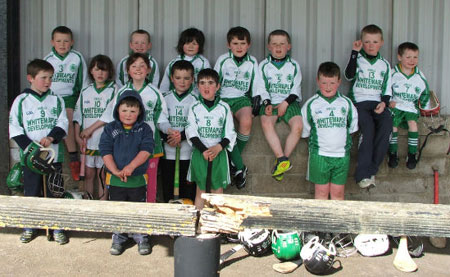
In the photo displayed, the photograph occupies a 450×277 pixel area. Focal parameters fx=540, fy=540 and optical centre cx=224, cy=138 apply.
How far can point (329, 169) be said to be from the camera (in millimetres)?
5344

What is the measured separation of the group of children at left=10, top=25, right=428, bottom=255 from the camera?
4992mm

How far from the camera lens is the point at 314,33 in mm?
6129

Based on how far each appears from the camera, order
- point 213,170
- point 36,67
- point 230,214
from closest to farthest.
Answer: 1. point 230,214
2. point 36,67
3. point 213,170

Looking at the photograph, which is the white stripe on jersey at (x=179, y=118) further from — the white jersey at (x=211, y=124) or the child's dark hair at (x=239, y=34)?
the child's dark hair at (x=239, y=34)

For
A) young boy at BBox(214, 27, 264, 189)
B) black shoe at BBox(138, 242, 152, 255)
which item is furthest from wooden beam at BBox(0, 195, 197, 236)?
young boy at BBox(214, 27, 264, 189)

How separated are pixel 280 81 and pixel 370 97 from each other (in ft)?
3.19

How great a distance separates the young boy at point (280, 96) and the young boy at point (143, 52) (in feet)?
3.77

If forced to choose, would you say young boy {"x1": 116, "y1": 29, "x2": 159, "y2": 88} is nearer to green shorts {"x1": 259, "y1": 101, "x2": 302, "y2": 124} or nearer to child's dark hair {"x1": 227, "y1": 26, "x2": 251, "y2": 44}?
child's dark hair {"x1": 227, "y1": 26, "x2": 251, "y2": 44}

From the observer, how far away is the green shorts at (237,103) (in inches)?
219

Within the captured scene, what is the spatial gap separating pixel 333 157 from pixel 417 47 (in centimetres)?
165

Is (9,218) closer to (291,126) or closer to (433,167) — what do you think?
(291,126)

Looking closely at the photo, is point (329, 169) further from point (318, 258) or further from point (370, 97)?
point (318, 258)

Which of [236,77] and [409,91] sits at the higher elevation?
[236,77]

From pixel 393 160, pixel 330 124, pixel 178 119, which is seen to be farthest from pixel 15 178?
pixel 393 160
